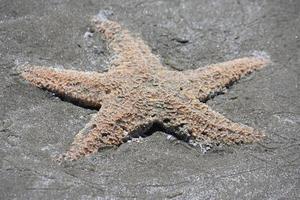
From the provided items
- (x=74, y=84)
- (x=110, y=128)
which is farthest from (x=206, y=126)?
(x=74, y=84)

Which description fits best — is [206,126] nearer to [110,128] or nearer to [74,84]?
[110,128]

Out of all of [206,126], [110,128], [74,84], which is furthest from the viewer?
[74,84]

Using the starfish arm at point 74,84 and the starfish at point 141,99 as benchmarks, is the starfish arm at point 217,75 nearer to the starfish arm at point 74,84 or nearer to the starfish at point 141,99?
the starfish at point 141,99

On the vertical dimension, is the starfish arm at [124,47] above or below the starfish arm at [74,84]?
above

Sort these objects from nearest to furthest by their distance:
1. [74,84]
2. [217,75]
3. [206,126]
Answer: [206,126] → [74,84] → [217,75]

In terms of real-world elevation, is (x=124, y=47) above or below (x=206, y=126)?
above

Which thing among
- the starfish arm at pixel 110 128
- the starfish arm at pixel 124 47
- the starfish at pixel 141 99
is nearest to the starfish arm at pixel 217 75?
the starfish at pixel 141 99

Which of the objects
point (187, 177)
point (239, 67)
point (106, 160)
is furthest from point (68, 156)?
point (239, 67)
